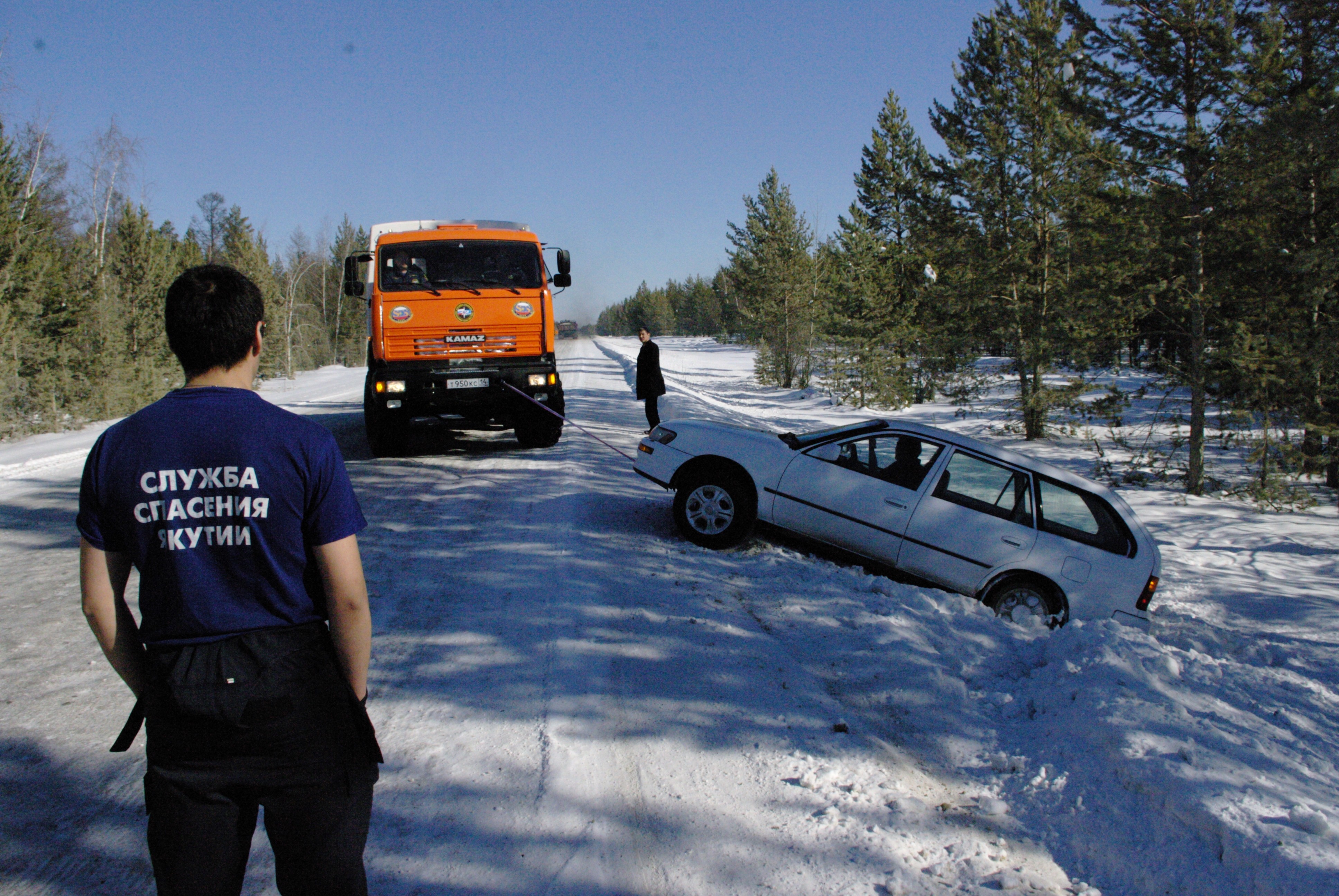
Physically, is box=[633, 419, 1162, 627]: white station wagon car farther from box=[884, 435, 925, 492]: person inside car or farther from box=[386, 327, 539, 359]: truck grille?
box=[386, 327, 539, 359]: truck grille

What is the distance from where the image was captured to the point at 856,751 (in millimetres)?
3740

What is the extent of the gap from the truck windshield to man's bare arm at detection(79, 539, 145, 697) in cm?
912

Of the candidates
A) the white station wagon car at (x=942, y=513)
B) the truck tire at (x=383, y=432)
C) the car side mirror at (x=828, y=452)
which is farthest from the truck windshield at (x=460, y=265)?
the car side mirror at (x=828, y=452)

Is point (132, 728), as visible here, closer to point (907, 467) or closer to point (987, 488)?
point (907, 467)

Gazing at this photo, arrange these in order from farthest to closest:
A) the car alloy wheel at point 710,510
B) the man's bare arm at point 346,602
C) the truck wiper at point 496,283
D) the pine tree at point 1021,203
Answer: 1. the pine tree at point 1021,203
2. the truck wiper at point 496,283
3. the car alloy wheel at point 710,510
4. the man's bare arm at point 346,602

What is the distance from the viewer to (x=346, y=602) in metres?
1.89

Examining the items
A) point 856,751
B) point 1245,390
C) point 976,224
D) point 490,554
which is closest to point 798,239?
point 976,224

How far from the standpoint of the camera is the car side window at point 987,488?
6.11 metres

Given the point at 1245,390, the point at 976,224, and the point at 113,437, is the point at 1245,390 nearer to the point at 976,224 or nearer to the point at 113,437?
the point at 976,224

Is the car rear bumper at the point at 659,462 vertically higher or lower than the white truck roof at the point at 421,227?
lower

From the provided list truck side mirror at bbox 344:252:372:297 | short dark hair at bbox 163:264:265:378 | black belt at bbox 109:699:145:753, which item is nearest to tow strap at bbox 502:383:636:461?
truck side mirror at bbox 344:252:372:297

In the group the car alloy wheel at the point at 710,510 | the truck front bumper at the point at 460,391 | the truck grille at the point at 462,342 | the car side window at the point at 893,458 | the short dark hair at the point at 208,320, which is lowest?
the car alloy wheel at the point at 710,510

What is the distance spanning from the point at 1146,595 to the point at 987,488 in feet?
4.57

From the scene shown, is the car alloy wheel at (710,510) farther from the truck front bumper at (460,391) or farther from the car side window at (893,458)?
the truck front bumper at (460,391)
